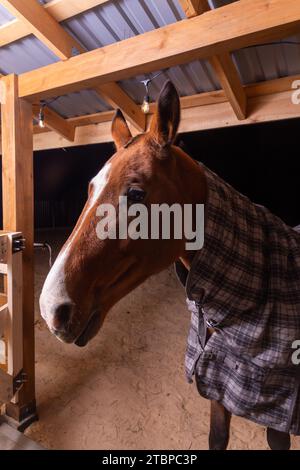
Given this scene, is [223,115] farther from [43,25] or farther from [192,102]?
[43,25]

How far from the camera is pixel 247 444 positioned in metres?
1.70

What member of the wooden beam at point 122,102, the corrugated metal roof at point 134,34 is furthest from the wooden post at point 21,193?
the wooden beam at point 122,102

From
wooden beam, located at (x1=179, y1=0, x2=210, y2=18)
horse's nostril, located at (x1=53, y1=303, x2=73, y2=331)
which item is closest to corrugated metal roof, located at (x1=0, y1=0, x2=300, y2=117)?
wooden beam, located at (x1=179, y1=0, x2=210, y2=18)

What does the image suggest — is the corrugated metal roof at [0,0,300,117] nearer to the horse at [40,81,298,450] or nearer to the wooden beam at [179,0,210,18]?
the wooden beam at [179,0,210,18]

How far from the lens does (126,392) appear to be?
6.95ft

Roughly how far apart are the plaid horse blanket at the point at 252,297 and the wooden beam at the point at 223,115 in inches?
61.7

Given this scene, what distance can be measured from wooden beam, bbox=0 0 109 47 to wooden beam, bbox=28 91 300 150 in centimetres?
122

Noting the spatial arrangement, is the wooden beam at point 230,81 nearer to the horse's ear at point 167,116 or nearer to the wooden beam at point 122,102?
the wooden beam at point 122,102

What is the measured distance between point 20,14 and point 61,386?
2.60 meters

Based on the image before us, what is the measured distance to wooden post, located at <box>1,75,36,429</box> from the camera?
5.64 ft

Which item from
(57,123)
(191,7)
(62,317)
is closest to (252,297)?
(62,317)

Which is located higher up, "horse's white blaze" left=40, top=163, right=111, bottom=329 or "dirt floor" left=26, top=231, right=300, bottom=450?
"horse's white blaze" left=40, top=163, right=111, bottom=329

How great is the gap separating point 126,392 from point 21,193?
5.73 ft

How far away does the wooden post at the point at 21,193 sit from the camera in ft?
5.64
